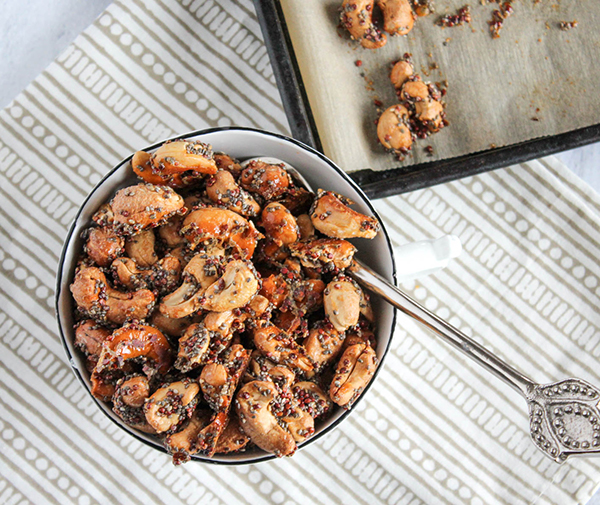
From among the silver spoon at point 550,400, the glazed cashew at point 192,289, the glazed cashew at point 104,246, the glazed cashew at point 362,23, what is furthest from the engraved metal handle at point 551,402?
the glazed cashew at point 362,23

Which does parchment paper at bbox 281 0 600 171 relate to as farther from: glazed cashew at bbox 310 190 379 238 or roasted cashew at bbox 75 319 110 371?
roasted cashew at bbox 75 319 110 371

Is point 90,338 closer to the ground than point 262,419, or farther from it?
farther from it

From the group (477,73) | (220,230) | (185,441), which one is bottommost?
(477,73)

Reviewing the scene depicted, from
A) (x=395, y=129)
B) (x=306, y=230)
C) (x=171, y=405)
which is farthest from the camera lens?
(x=395, y=129)

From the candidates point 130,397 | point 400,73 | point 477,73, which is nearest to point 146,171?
point 130,397

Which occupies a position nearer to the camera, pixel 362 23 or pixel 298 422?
pixel 298 422

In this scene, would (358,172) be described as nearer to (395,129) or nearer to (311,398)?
(395,129)

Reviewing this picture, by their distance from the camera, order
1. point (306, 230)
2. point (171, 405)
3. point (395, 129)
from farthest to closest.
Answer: point (395, 129)
point (306, 230)
point (171, 405)

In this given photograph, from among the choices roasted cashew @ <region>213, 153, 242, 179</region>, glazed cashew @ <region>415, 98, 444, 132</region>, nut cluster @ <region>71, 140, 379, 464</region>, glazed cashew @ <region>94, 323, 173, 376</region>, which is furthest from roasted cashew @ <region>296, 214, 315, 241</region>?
glazed cashew @ <region>415, 98, 444, 132</region>
